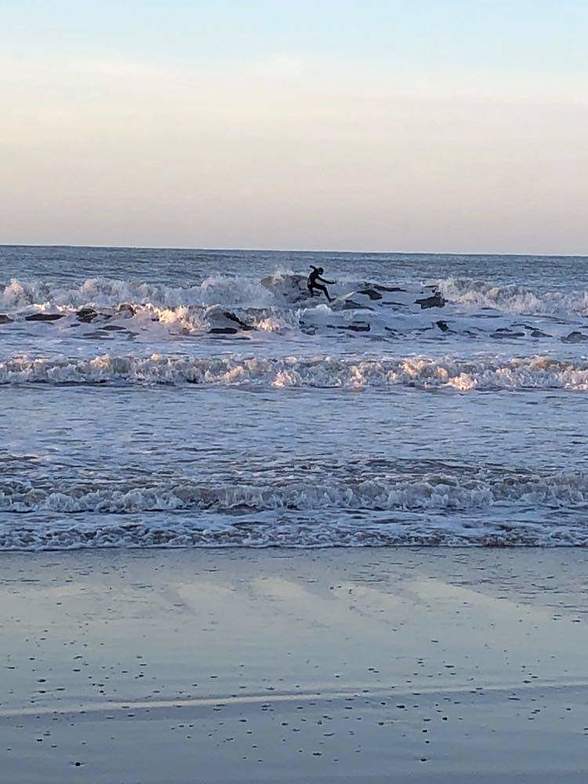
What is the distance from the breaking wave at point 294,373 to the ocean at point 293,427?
42mm

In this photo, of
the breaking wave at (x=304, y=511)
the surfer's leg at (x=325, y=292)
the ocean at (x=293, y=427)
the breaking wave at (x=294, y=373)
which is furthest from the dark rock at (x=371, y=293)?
the breaking wave at (x=304, y=511)

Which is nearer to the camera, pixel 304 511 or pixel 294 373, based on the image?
pixel 304 511

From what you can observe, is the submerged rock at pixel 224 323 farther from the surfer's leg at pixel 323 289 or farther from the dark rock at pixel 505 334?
the surfer's leg at pixel 323 289

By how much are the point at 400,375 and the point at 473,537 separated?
9.91 meters

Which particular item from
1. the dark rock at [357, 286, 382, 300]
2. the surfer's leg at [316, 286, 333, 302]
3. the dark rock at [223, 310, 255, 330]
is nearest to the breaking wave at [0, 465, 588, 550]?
the dark rock at [223, 310, 255, 330]

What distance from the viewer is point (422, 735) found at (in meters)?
4.21

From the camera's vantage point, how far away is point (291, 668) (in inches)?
194

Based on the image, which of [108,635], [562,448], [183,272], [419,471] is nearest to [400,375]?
[562,448]

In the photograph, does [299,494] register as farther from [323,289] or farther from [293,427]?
[323,289]

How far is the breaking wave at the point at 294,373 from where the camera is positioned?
16703mm

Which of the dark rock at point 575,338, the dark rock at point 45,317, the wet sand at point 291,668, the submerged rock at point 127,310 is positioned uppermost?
the submerged rock at point 127,310

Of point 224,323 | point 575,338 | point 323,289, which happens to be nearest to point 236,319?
point 224,323

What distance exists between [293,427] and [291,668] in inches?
289

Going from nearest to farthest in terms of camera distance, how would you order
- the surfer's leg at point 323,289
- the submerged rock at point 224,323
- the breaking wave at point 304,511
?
the breaking wave at point 304,511 → the submerged rock at point 224,323 → the surfer's leg at point 323,289
